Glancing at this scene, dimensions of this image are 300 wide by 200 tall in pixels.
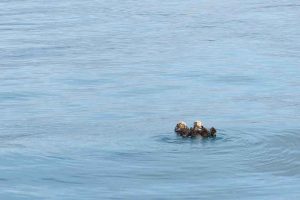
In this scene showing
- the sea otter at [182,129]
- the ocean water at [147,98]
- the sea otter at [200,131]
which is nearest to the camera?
the ocean water at [147,98]

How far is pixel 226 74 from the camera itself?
4084 centimetres

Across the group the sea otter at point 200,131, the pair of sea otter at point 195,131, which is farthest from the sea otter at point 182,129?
the sea otter at point 200,131

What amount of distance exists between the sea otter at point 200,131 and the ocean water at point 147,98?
173 mm

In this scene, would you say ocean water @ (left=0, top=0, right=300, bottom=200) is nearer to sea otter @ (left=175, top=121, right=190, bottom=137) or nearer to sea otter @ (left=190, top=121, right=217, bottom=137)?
sea otter @ (left=190, top=121, right=217, bottom=137)

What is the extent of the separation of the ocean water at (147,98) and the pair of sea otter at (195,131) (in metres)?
0.19

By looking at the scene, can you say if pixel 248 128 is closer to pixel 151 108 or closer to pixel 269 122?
pixel 269 122

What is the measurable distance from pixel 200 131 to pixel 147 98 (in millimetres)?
6801

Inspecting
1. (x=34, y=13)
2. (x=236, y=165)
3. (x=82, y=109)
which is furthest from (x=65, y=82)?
(x=34, y=13)

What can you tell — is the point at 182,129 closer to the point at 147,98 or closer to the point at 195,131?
the point at 195,131

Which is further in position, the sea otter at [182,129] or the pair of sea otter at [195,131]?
the sea otter at [182,129]

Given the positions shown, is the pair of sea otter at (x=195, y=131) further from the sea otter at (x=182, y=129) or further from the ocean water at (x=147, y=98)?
the ocean water at (x=147, y=98)

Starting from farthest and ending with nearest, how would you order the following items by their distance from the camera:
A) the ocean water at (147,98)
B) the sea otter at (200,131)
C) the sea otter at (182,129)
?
the sea otter at (182,129) < the sea otter at (200,131) < the ocean water at (147,98)

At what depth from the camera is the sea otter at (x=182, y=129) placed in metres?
30.5

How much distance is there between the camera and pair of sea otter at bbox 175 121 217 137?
99.1 feet
